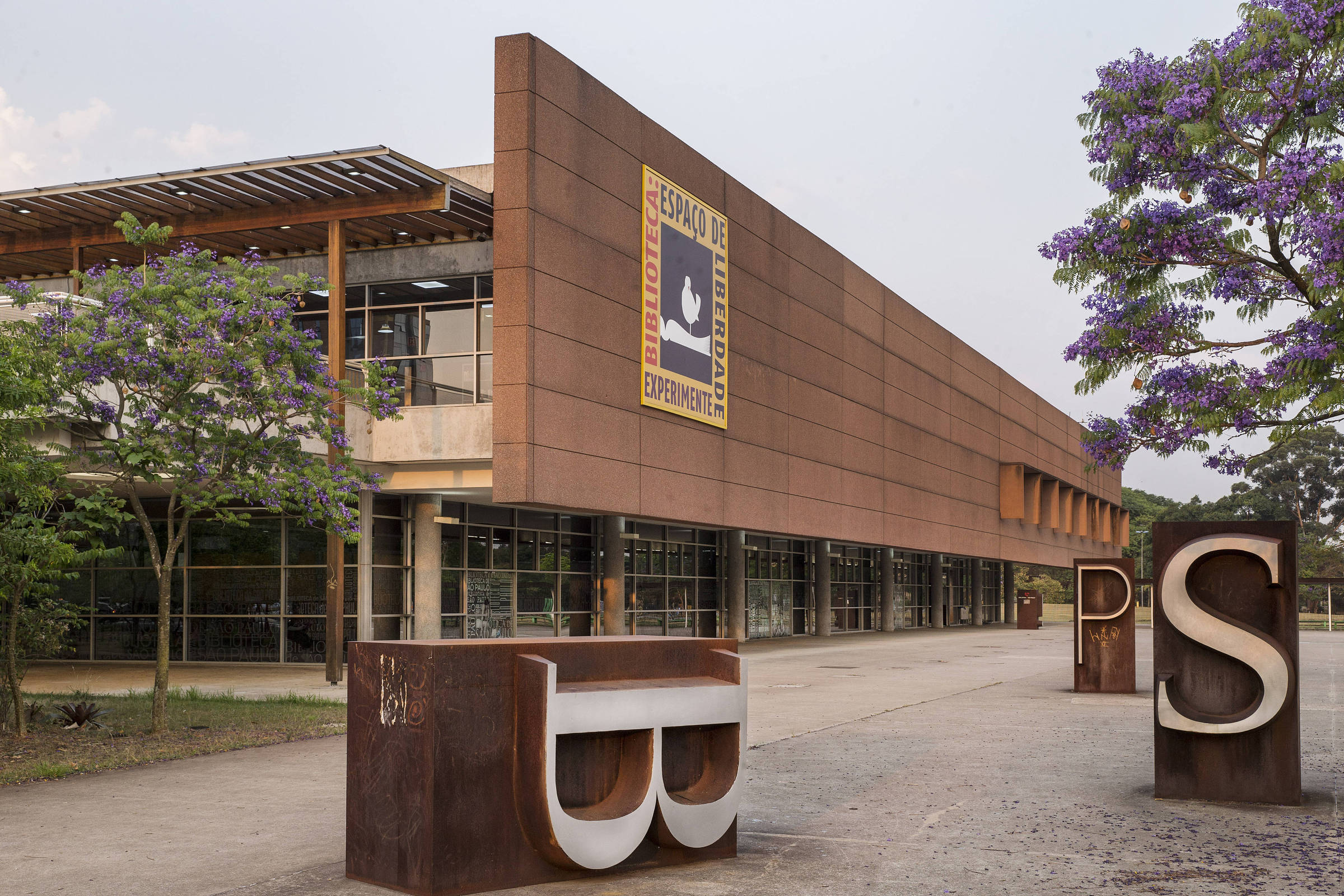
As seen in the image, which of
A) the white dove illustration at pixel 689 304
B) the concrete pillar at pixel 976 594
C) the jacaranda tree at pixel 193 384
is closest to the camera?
the jacaranda tree at pixel 193 384

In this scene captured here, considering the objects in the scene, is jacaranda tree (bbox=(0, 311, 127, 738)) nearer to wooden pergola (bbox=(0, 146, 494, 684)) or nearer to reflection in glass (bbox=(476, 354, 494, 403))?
wooden pergola (bbox=(0, 146, 494, 684))

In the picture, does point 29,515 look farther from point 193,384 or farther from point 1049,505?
point 1049,505

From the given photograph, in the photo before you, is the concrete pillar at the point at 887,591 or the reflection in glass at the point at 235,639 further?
the concrete pillar at the point at 887,591

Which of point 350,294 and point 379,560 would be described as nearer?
point 379,560

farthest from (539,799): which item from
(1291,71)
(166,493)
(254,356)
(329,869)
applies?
(166,493)

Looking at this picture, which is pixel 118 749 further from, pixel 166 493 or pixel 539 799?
pixel 166 493

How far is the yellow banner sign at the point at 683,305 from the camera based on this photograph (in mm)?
28156

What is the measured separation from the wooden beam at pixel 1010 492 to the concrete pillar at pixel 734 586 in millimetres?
23148

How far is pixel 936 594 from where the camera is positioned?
192 feet

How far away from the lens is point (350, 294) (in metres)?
28.8

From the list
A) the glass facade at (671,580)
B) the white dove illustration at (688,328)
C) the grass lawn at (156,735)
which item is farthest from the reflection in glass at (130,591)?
the white dove illustration at (688,328)

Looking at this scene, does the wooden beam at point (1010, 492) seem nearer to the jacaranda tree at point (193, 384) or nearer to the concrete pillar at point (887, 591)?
the concrete pillar at point (887, 591)

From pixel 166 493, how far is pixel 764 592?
2107cm

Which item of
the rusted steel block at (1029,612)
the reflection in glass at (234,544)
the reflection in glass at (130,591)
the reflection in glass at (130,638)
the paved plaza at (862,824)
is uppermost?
the reflection in glass at (234,544)
